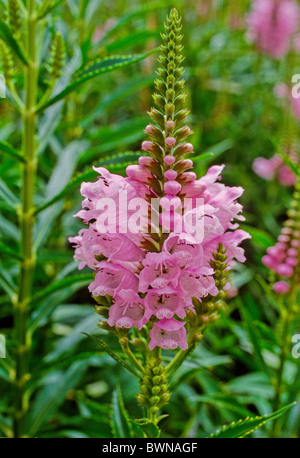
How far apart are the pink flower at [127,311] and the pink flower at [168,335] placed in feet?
0.09

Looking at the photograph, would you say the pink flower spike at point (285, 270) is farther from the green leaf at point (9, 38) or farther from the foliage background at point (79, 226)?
the green leaf at point (9, 38)

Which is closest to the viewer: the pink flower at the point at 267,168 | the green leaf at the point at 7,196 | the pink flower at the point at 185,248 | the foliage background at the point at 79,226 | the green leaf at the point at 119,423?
the pink flower at the point at 185,248

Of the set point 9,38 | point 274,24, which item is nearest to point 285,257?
point 9,38

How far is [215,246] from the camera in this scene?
613 mm

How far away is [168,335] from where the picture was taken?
1.86 feet

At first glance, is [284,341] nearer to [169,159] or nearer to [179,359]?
[179,359]

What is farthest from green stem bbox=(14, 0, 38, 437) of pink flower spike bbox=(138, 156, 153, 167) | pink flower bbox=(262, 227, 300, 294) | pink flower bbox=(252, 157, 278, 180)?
pink flower bbox=(252, 157, 278, 180)

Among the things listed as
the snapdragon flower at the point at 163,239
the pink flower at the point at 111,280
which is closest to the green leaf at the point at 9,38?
the snapdragon flower at the point at 163,239

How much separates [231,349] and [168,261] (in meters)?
0.98

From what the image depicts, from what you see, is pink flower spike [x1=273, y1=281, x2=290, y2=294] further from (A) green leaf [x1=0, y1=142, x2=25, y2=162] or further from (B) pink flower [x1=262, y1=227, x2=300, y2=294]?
(A) green leaf [x1=0, y1=142, x2=25, y2=162]

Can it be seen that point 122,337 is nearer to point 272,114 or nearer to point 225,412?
point 225,412

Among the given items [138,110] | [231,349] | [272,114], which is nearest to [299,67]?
[272,114]

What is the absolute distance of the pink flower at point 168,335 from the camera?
55 cm
